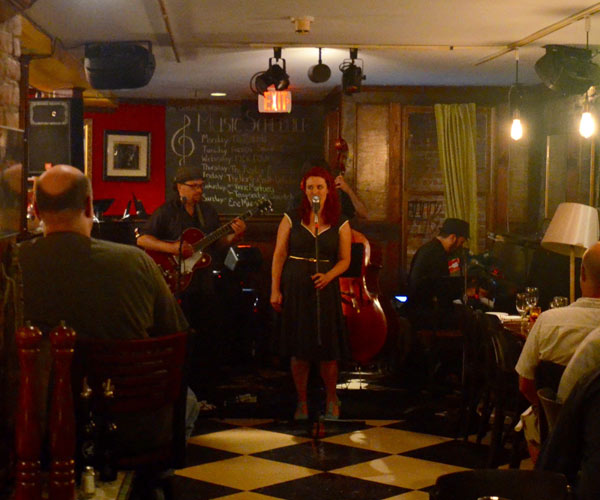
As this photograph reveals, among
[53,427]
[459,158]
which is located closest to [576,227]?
[53,427]

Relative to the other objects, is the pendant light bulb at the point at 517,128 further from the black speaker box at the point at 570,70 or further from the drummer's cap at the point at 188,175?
the drummer's cap at the point at 188,175

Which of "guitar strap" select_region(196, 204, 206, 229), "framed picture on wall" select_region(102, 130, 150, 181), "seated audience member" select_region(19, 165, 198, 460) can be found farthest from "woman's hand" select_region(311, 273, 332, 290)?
"framed picture on wall" select_region(102, 130, 150, 181)

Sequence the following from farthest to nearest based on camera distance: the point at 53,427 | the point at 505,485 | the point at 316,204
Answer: the point at 316,204
the point at 53,427
the point at 505,485

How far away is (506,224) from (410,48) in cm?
295

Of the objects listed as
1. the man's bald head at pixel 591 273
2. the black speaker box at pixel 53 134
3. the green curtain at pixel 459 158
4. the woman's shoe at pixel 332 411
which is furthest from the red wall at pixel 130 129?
the man's bald head at pixel 591 273

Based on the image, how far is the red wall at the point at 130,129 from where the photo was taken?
11.0 metres

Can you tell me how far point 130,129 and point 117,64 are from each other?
4.35 metres

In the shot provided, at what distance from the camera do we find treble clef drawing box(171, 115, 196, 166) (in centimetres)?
1085

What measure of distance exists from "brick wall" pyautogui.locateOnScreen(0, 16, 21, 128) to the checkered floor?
187 cm

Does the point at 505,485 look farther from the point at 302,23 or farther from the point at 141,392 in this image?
the point at 302,23

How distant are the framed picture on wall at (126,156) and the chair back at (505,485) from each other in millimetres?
9373

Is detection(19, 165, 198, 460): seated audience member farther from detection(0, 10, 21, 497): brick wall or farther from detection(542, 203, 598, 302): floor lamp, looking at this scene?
detection(542, 203, 598, 302): floor lamp

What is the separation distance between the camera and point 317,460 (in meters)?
5.02

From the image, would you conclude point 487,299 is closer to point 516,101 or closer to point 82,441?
point 516,101
